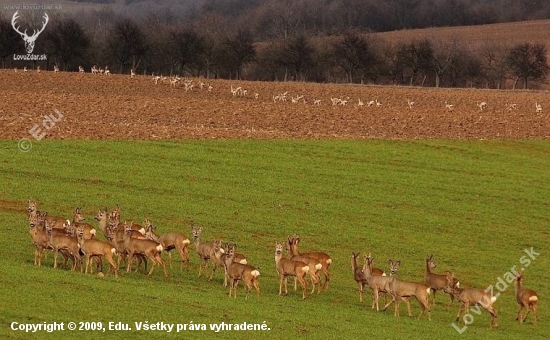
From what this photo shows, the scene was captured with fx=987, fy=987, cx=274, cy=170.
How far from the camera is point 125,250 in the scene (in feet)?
79.7

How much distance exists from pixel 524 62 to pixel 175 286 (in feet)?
350

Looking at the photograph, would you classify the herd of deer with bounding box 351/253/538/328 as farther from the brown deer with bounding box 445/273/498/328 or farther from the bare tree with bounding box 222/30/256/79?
the bare tree with bounding box 222/30/256/79

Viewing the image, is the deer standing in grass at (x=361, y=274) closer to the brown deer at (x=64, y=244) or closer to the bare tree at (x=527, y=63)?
the brown deer at (x=64, y=244)

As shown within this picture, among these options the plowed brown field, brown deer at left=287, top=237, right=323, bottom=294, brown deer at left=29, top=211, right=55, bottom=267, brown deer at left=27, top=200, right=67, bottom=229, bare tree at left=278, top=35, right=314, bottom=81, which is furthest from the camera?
bare tree at left=278, top=35, right=314, bottom=81

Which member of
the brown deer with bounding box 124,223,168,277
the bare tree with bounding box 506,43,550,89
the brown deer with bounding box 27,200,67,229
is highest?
the bare tree with bounding box 506,43,550,89

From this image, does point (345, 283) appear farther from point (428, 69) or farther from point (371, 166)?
point (428, 69)

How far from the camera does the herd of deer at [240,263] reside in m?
22.9

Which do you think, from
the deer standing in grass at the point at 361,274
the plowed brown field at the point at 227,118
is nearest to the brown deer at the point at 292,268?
the deer standing in grass at the point at 361,274

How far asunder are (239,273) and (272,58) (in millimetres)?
105546

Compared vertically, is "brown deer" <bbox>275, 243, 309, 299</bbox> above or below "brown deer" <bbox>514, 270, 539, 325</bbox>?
above

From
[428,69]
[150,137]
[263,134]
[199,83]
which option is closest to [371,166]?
[263,134]

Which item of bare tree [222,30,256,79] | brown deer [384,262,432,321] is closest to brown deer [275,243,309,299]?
brown deer [384,262,432,321]

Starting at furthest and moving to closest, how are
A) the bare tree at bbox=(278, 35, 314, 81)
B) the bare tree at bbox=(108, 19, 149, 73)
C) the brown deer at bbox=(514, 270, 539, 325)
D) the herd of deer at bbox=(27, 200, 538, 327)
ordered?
1. the bare tree at bbox=(278, 35, 314, 81)
2. the bare tree at bbox=(108, 19, 149, 73)
3. the brown deer at bbox=(514, 270, 539, 325)
4. the herd of deer at bbox=(27, 200, 538, 327)

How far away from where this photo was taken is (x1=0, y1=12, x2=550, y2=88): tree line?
113 metres
